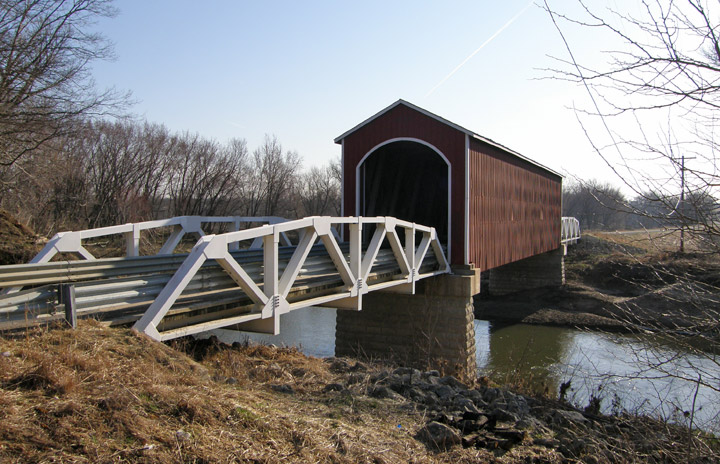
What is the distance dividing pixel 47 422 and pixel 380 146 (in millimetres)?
11573

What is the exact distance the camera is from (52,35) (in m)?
16.0

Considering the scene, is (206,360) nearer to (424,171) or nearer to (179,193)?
(424,171)

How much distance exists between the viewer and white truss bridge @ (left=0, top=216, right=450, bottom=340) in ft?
16.0

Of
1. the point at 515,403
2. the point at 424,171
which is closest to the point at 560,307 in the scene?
the point at 424,171

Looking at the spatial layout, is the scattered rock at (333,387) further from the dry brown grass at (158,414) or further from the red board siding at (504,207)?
the red board siding at (504,207)

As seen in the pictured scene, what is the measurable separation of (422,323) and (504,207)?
5.06 meters

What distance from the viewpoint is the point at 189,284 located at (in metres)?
5.91

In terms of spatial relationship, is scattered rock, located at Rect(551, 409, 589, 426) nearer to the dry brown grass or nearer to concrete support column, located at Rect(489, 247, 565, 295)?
the dry brown grass

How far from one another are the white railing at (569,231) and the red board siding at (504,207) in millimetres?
8310

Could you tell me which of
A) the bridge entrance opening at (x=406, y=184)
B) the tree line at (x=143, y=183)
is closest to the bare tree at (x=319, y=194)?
the tree line at (x=143, y=183)

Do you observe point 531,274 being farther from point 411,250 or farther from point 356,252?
point 356,252

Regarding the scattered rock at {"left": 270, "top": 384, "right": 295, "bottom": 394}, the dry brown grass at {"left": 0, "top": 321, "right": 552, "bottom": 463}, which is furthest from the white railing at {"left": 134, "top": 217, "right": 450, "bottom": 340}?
the scattered rock at {"left": 270, "top": 384, "right": 295, "bottom": 394}

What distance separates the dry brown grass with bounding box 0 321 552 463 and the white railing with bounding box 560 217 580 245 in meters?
27.3

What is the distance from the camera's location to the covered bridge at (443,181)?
13.1 m
